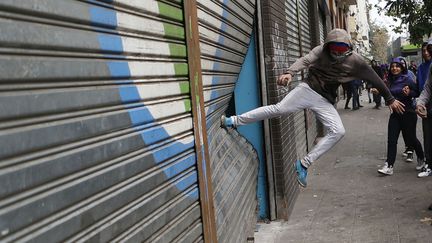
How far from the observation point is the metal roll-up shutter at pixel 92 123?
55.2 inches

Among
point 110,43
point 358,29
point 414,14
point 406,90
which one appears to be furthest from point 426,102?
point 358,29

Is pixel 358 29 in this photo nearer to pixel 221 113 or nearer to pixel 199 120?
pixel 221 113

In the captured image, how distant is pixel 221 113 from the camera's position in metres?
4.55

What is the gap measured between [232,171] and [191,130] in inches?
57.7

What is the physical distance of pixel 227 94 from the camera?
183 inches

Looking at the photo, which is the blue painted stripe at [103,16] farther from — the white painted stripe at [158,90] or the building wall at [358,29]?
the building wall at [358,29]

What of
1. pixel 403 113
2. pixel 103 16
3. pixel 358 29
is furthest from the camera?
pixel 358 29

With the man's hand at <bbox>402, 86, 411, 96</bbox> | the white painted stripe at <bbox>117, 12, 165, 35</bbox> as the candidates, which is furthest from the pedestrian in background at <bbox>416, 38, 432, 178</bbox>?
the white painted stripe at <bbox>117, 12, 165, 35</bbox>

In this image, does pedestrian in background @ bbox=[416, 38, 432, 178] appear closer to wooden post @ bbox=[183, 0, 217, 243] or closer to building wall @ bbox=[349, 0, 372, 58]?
wooden post @ bbox=[183, 0, 217, 243]

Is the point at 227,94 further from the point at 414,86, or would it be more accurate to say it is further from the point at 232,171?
the point at 414,86

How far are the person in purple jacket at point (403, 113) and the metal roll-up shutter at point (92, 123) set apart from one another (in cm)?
537

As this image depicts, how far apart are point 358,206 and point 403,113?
79.1 inches

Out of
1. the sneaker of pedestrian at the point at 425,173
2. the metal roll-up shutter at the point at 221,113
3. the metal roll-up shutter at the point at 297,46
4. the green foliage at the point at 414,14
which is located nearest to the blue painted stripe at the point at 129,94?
the metal roll-up shutter at the point at 221,113

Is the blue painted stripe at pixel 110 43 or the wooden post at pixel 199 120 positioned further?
the wooden post at pixel 199 120
